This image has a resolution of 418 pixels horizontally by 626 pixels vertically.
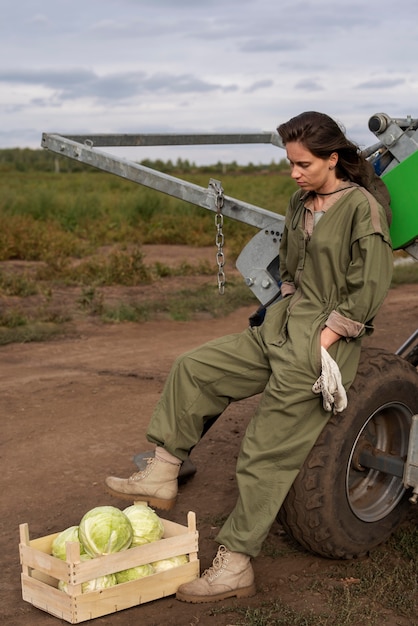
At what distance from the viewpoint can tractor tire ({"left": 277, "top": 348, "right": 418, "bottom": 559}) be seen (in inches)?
142

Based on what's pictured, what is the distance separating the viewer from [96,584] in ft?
11.0

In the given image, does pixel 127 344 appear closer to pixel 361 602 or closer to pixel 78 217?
pixel 361 602

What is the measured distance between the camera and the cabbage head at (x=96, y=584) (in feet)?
10.9

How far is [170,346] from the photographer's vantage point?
8.16 meters

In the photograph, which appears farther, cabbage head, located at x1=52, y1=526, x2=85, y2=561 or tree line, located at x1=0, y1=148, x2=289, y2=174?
tree line, located at x1=0, y1=148, x2=289, y2=174

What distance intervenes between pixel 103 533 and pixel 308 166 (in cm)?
164

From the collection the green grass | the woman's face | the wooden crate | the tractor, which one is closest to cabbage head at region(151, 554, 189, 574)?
the wooden crate

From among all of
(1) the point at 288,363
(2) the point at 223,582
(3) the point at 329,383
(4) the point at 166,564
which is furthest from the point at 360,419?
(4) the point at 166,564

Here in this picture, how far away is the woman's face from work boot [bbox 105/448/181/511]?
1.28m

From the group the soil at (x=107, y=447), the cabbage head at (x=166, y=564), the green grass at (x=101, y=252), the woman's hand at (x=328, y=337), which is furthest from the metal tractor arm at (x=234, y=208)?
the green grass at (x=101, y=252)

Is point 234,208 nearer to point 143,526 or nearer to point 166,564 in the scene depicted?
point 143,526

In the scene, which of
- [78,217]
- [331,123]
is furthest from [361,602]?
[78,217]

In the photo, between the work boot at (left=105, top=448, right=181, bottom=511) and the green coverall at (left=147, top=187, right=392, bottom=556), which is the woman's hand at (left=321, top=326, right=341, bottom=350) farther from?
the work boot at (left=105, top=448, right=181, bottom=511)

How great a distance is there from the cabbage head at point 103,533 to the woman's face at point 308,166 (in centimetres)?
149
